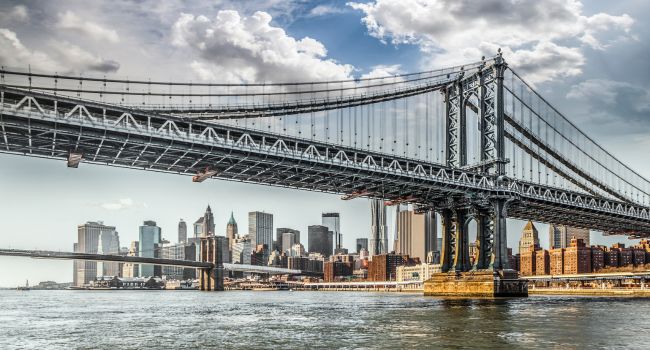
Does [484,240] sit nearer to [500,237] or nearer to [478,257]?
[478,257]

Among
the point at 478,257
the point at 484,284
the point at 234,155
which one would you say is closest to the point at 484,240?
the point at 478,257

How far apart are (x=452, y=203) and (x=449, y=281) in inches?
394

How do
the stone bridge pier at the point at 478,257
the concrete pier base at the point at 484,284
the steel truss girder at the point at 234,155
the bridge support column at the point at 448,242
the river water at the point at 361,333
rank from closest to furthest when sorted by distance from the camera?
the river water at the point at 361,333 < the steel truss girder at the point at 234,155 < the concrete pier base at the point at 484,284 < the stone bridge pier at the point at 478,257 < the bridge support column at the point at 448,242

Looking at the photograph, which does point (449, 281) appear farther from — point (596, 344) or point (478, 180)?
point (596, 344)

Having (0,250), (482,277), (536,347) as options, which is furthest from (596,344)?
(0,250)

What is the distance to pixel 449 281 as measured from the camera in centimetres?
9138

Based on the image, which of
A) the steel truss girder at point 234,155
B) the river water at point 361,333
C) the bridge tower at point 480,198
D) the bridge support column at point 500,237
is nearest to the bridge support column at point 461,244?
the bridge tower at point 480,198

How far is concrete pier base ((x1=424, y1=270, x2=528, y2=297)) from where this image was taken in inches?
3226

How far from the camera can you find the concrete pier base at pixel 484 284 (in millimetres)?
81938

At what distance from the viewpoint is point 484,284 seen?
8300 centimetres

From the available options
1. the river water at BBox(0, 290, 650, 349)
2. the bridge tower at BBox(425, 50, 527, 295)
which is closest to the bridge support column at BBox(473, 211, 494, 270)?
the bridge tower at BBox(425, 50, 527, 295)

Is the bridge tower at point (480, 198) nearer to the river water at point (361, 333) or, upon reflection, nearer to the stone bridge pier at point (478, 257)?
the stone bridge pier at point (478, 257)

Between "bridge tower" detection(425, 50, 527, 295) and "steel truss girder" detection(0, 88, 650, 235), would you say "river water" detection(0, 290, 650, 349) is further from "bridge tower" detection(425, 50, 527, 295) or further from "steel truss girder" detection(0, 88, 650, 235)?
"bridge tower" detection(425, 50, 527, 295)

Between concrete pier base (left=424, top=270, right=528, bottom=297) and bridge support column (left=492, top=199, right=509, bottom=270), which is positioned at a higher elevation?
bridge support column (left=492, top=199, right=509, bottom=270)
